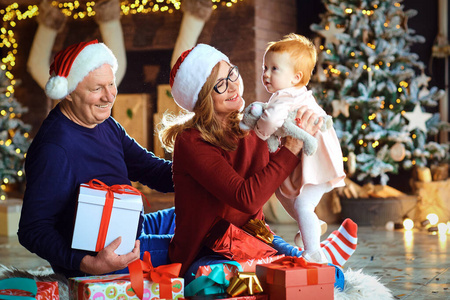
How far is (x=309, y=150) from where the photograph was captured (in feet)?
6.48

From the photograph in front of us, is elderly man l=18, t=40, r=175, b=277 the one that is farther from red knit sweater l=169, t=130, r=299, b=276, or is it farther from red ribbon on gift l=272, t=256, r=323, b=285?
red ribbon on gift l=272, t=256, r=323, b=285

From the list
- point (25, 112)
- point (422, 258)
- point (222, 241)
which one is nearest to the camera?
point (222, 241)

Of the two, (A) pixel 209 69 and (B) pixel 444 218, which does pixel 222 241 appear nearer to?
(A) pixel 209 69

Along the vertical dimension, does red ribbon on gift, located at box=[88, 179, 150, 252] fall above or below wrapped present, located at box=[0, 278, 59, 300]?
above

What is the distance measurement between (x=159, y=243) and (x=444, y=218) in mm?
3594

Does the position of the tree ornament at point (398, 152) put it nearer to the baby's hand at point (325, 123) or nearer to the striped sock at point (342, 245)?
the striped sock at point (342, 245)

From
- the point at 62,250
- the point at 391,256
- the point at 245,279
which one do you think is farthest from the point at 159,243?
the point at 391,256

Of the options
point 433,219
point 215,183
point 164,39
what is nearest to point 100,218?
point 215,183

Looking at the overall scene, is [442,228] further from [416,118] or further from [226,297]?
[226,297]

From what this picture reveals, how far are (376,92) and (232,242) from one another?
11.8 ft

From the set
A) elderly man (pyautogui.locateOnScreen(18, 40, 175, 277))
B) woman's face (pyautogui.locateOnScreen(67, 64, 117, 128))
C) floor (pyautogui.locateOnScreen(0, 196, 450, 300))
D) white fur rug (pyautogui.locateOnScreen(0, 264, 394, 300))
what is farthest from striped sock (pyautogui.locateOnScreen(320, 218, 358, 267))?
woman's face (pyautogui.locateOnScreen(67, 64, 117, 128))

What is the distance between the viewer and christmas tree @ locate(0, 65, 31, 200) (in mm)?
6125

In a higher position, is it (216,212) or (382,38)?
(382,38)

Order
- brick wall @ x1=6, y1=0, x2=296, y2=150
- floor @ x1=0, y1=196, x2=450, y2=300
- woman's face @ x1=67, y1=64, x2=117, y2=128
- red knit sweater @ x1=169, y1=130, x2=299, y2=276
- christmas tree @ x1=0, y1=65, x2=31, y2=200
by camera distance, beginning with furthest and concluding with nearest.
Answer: christmas tree @ x1=0, y1=65, x2=31, y2=200 < brick wall @ x1=6, y1=0, x2=296, y2=150 < floor @ x1=0, y1=196, x2=450, y2=300 < woman's face @ x1=67, y1=64, x2=117, y2=128 < red knit sweater @ x1=169, y1=130, x2=299, y2=276
